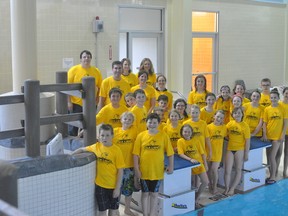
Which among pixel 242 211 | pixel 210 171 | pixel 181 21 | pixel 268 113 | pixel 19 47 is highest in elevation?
pixel 181 21

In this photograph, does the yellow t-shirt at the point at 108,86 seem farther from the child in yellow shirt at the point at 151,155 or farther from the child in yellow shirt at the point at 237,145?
the child in yellow shirt at the point at 237,145

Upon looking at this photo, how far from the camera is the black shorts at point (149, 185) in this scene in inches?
208

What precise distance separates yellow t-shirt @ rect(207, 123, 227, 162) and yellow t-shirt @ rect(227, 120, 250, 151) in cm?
17

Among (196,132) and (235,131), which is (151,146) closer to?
(196,132)

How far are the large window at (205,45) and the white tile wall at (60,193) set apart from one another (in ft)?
26.4

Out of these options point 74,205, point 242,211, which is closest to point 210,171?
point 242,211

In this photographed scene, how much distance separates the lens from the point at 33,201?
4.19m

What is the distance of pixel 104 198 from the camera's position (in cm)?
480

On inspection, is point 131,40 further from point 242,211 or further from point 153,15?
point 242,211

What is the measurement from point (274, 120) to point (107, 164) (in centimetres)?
330

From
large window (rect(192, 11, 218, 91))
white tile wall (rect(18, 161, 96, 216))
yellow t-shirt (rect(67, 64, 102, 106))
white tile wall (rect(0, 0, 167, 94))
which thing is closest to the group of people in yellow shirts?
white tile wall (rect(18, 161, 96, 216))

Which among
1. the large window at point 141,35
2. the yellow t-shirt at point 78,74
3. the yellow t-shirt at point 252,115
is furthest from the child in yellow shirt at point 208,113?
the large window at point 141,35

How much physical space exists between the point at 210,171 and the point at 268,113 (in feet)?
4.43

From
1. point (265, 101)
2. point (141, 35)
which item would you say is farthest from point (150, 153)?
point (141, 35)
